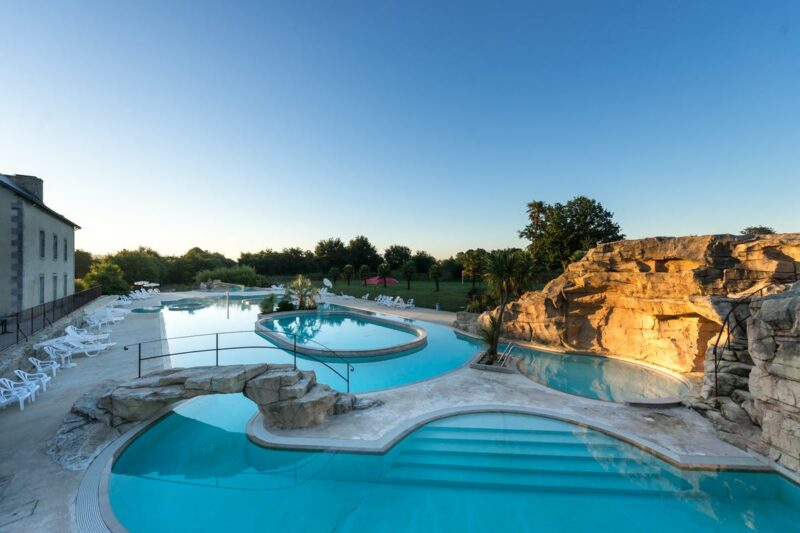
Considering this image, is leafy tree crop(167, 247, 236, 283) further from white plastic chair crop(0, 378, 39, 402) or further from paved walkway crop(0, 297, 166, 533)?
white plastic chair crop(0, 378, 39, 402)

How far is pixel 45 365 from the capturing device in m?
9.45

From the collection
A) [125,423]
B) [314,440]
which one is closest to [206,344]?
[125,423]

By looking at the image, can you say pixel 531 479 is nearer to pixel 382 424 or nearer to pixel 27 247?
pixel 382 424

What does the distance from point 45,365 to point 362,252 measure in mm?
50379

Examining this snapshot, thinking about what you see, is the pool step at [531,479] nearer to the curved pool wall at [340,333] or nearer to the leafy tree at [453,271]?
the curved pool wall at [340,333]

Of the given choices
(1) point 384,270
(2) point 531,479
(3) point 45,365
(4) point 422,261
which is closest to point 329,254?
(4) point 422,261

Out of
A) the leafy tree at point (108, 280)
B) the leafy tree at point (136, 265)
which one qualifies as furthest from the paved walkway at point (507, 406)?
the leafy tree at point (136, 265)

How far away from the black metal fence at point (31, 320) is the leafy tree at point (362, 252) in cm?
4244

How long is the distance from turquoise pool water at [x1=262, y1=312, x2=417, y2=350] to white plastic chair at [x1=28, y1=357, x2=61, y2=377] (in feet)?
21.1

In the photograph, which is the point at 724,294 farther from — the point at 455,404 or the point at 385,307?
the point at 385,307

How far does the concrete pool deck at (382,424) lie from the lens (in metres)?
4.58

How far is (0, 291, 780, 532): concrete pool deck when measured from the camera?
180 inches

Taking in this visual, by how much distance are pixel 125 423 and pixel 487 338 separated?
9.85 meters

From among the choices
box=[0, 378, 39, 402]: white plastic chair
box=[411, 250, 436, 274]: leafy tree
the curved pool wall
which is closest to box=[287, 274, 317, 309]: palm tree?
the curved pool wall
